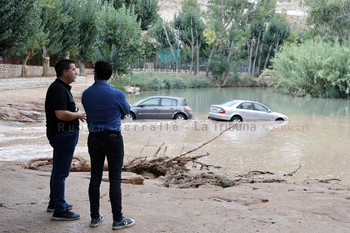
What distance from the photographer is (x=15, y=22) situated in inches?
970

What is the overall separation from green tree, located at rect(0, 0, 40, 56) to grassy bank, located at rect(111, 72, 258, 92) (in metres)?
17.1

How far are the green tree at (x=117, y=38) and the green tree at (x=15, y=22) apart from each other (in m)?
9.13

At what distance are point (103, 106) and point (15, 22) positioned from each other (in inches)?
951

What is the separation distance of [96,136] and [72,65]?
1.06 m

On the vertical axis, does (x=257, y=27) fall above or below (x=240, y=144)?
above

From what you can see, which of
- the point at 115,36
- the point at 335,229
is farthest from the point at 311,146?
the point at 115,36

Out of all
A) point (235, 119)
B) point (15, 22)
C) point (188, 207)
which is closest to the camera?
point (188, 207)

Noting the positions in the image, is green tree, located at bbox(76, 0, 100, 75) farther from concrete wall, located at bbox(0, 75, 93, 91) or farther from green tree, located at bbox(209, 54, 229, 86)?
green tree, located at bbox(209, 54, 229, 86)

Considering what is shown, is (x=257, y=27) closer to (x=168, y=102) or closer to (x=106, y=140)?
(x=168, y=102)

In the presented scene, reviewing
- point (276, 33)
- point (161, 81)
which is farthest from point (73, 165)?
point (276, 33)

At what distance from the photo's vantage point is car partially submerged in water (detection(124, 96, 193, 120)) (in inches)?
746

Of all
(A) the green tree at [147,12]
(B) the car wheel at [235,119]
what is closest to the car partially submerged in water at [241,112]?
(B) the car wheel at [235,119]

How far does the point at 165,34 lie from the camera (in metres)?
66.1

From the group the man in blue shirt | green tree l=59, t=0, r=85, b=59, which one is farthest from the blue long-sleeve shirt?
green tree l=59, t=0, r=85, b=59
